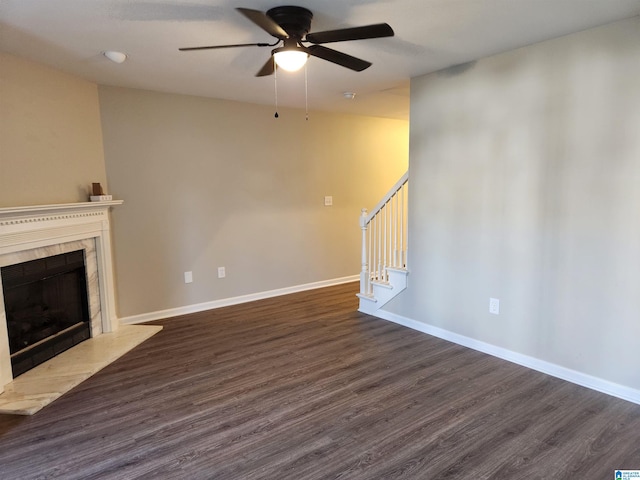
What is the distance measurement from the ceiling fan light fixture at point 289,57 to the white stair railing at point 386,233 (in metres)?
1.95

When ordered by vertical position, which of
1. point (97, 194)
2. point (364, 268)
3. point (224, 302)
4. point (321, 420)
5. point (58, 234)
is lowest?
point (321, 420)

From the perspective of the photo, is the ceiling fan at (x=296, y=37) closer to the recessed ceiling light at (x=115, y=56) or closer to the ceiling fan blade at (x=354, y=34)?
the ceiling fan blade at (x=354, y=34)

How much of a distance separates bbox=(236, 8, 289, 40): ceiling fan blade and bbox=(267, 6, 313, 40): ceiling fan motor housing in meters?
0.06

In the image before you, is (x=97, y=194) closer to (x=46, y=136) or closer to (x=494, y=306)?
(x=46, y=136)

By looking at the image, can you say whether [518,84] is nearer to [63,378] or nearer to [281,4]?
[281,4]

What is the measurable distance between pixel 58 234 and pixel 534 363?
12.7ft

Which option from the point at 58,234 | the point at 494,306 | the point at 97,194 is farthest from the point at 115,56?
the point at 494,306

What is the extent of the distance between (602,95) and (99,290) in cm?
429

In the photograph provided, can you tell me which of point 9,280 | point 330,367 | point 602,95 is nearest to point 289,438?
point 330,367

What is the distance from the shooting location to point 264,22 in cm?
190

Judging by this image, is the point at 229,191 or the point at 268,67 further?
the point at 229,191

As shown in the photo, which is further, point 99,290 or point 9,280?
point 99,290

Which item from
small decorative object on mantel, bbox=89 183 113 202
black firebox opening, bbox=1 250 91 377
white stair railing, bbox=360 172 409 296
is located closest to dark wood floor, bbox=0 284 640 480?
black firebox opening, bbox=1 250 91 377

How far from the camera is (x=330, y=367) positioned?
3.03 meters
